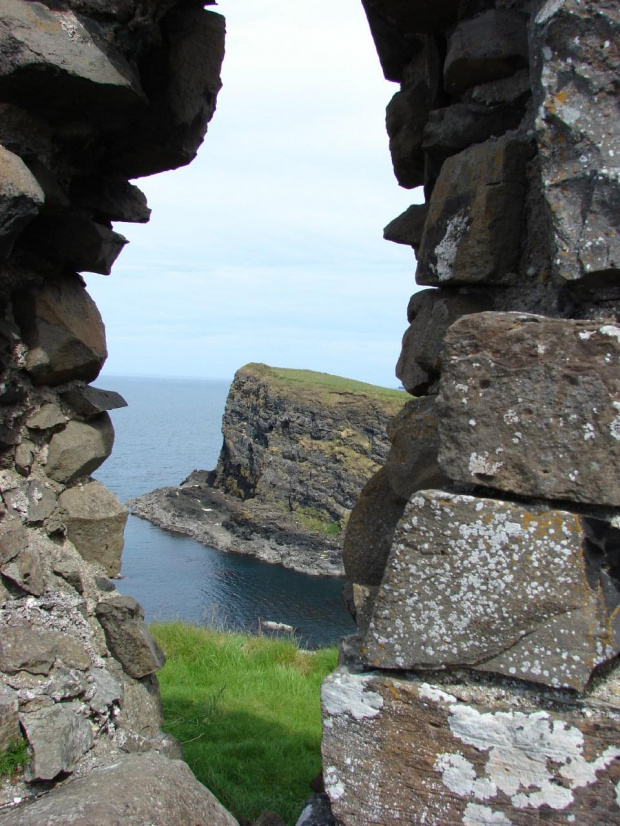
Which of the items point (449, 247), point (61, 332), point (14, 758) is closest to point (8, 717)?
point (14, 758)

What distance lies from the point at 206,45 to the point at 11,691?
2.99 metres

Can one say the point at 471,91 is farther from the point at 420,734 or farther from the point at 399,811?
the point at 399,811

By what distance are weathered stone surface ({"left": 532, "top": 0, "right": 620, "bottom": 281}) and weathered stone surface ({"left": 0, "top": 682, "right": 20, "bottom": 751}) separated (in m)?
2.45

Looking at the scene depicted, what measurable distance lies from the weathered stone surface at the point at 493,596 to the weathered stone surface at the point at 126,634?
1736 mm

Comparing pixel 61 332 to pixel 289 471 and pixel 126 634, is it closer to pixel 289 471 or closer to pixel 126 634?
pixel 126 634

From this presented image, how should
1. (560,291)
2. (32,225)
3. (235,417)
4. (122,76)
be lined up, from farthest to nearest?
(235,417)
(32,225)
(122,76)
(560,291)

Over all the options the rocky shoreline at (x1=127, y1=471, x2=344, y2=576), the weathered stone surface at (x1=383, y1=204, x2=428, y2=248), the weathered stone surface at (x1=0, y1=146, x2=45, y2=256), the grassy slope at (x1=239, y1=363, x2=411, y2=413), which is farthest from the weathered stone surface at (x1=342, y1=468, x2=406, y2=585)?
the grassy slope at (x1=239, y1=363, x2=411, y2=413)

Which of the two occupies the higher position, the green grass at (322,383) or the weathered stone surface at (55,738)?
the green grass at (322,383)

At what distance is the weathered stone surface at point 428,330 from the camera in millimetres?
2750

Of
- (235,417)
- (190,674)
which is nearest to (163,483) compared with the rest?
(235,417)

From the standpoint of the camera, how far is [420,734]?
2057 millimetres

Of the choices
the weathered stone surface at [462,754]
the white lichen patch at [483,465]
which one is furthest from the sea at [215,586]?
the white lichen patch at [483,465]

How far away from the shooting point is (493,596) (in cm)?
199

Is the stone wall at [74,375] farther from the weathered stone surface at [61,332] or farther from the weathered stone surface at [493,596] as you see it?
the weathered stone surface at [493,596]
